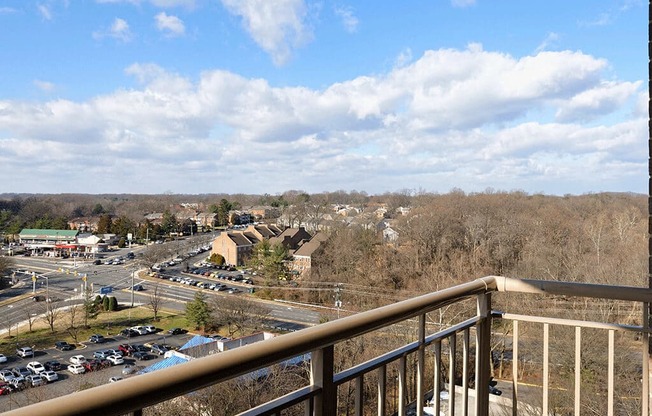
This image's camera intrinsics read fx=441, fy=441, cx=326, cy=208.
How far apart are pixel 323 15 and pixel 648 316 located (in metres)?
13.8

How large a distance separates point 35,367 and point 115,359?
82.0 inches

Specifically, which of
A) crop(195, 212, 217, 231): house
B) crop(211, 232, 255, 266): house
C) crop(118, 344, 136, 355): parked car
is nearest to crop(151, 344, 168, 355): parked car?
crop(118, 344, 136, 355): parked car

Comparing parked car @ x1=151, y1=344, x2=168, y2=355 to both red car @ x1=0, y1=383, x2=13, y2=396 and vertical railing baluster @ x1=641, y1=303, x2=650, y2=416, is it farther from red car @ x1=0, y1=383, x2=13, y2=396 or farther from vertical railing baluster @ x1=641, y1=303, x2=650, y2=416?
vertical railing baluster @ x1=641, y1=303, x2=650, y2=416

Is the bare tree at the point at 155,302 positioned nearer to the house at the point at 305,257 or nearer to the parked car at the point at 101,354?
the parked car at the point at 101,354

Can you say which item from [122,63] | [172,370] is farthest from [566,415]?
[122,63]

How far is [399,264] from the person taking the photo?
22.2 metres

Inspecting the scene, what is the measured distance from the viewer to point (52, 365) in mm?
12203

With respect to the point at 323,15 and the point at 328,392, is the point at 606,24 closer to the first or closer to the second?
the point at 323,15

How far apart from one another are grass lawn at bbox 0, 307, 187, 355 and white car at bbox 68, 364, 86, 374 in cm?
392

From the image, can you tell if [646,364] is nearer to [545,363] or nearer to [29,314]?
[545,363]

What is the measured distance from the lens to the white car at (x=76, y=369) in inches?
462

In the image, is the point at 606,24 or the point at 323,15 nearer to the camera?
the point at 606,24

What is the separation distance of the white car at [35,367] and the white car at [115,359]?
5.39 ft

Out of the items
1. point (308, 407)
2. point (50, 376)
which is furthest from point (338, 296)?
point (308, 407)
